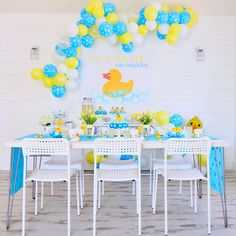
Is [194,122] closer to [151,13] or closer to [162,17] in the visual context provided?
[162,17]

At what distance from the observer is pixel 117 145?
252 cm

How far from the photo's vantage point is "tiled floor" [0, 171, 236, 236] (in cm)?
259

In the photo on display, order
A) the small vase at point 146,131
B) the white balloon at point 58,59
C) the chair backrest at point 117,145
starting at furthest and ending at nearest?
the white balloon at point 58,59 → the small vase at point 146,131 → the chair backrest at point 117,145

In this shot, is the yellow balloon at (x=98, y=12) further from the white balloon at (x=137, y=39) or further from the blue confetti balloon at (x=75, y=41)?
the white balloon at (x=137, y=39)

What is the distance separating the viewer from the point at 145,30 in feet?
14.7

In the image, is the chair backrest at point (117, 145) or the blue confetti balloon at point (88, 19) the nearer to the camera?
the chair backrest at point (117, 145)

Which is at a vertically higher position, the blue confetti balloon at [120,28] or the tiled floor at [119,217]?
the blue confetti balloon at [120,28]

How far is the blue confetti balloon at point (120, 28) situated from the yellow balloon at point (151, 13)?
1.14 ft

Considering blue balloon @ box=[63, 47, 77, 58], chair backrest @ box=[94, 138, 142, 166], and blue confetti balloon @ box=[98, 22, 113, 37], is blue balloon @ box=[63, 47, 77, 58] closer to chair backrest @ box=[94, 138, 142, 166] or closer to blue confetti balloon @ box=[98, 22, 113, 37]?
blue confetti balloon @ box=[98, 22, 113, 37]

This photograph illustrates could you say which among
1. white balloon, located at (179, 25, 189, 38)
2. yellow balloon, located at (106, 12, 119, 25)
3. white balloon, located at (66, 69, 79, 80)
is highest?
yellow balloon, located at (106, 12, 119, 25)

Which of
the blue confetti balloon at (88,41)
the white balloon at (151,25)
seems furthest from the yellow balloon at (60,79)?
the white balloon at (151,25)

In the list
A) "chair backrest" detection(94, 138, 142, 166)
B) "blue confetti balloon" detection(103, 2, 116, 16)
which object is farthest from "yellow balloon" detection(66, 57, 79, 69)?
"chair backrest" detection(94, 138, 142, 166)

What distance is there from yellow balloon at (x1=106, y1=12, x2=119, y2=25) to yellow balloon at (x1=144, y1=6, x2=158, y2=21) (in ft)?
1.37

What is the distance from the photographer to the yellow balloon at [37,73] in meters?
4.49
